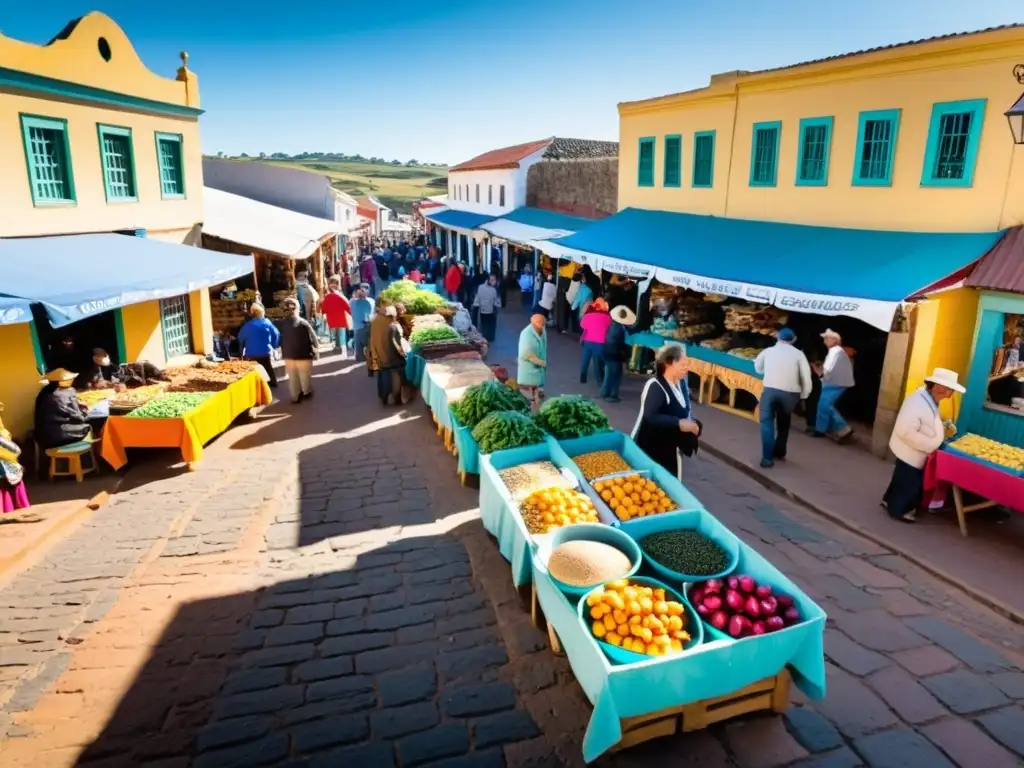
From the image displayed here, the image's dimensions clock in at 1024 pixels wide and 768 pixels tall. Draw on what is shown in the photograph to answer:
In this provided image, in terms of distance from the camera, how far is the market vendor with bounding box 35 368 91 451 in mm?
8586

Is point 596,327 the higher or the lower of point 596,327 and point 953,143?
the lower

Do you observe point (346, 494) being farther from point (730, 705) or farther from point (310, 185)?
point (310, 185)

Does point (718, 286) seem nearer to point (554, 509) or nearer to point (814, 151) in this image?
point (814, 151)

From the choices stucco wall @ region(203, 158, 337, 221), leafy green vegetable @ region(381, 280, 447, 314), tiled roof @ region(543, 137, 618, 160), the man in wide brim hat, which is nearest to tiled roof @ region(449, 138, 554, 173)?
tiled roof @ region(543, 137, 618, 160)

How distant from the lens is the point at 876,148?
10805 mm

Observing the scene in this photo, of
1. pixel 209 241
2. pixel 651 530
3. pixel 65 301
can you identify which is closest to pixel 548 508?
pixel 651 530

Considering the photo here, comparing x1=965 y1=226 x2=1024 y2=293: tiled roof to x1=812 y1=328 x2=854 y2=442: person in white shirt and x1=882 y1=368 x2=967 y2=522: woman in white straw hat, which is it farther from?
x1=882 y1=368 x2=967 y2=522: woman in white straw hat

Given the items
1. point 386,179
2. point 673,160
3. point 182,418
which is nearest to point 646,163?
point 673,160

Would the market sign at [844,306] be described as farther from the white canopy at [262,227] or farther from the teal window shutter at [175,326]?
the white canopy at [262,227]

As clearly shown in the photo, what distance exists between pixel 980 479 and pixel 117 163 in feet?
44.9

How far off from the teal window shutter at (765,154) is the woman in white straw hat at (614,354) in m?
3.94

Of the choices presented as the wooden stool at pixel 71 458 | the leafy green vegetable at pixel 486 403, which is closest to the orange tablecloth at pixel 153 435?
the wooden stool at pixel 71 458

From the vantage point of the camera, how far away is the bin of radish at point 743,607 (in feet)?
14.0

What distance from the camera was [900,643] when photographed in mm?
5402
